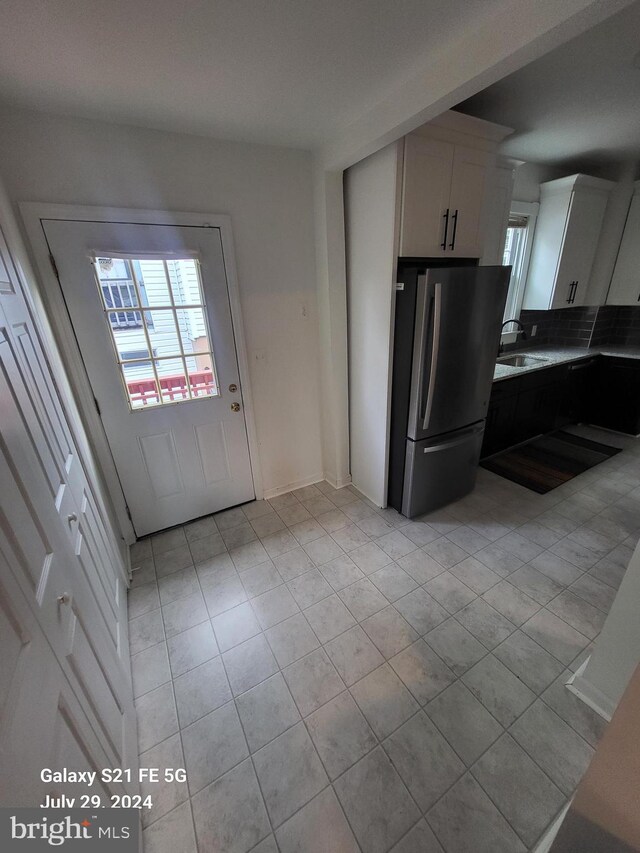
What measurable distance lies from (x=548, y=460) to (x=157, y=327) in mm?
3415

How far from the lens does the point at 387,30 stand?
3.82 ft

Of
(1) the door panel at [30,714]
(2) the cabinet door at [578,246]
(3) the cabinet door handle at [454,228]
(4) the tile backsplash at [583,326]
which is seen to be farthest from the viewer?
(4) the tile backsplash at [583,326]

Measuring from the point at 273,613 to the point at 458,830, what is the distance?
3.44ft

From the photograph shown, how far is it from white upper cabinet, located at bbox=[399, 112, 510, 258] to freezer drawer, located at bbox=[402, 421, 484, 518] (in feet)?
3.87

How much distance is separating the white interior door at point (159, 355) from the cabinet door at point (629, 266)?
155 inches

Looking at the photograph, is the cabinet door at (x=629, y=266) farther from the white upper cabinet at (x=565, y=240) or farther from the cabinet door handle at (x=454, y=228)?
the cabinet door handle at (x=454, y=228)

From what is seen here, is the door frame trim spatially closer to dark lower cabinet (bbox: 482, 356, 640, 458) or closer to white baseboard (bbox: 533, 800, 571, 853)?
dark lower cabinet (bbox: 482, 356, 640, 458)

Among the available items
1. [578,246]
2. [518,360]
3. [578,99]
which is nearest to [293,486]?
[518,360]

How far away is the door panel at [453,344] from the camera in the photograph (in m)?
1.89

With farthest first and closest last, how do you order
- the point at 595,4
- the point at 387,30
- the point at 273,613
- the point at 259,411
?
1. the point at 259,411
2. the point at 273,613
3. the point at 387,30
4. the point at 595,4

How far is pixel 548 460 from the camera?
312 centimetres

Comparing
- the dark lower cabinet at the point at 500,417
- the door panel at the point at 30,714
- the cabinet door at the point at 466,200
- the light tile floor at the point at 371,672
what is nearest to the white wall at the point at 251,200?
the light tile floor at the point at 371,672

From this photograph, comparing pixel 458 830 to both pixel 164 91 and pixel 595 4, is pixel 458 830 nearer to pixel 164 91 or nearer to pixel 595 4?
pixel 595 4

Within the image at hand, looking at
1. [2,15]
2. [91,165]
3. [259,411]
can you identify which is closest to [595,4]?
[2,15]
